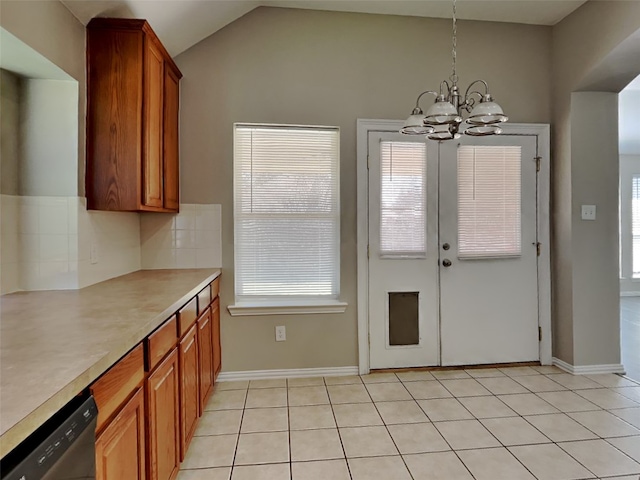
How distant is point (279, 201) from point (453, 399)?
1.92 meters

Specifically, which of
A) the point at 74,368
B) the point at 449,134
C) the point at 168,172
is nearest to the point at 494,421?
the point at 449,134

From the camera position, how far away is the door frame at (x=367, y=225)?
114 inches

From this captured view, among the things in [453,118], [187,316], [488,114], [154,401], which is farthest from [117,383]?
[488,114]

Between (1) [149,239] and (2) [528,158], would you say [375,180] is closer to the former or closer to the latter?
(2) [528,158]

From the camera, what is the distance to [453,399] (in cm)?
249

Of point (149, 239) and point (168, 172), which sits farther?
point (149, 239)

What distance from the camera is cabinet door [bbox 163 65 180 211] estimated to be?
2447 mm

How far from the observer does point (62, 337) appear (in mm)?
1073

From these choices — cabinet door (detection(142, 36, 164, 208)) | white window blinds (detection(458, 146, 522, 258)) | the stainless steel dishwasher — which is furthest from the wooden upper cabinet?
white window blinds (detection(458, 146, 522, 258))

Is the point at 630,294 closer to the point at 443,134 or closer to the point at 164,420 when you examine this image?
the point at 443,134

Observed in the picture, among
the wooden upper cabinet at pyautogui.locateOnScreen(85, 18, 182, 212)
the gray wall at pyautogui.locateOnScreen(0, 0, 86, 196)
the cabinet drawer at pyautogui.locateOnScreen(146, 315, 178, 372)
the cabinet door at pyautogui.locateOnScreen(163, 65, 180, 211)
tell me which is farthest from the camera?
the cabinet door at pyautogui.locateOnScreen(163, 65, 180, 211)

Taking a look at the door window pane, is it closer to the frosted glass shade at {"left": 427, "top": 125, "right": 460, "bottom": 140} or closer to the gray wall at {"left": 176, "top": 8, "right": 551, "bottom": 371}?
the gray wall at {"left": 176, "top": 8, "right": 551, "bottom": 371}

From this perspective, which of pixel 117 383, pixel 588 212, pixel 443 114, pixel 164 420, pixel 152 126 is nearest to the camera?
pixel 117 383

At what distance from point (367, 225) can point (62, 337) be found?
87.1 inches
